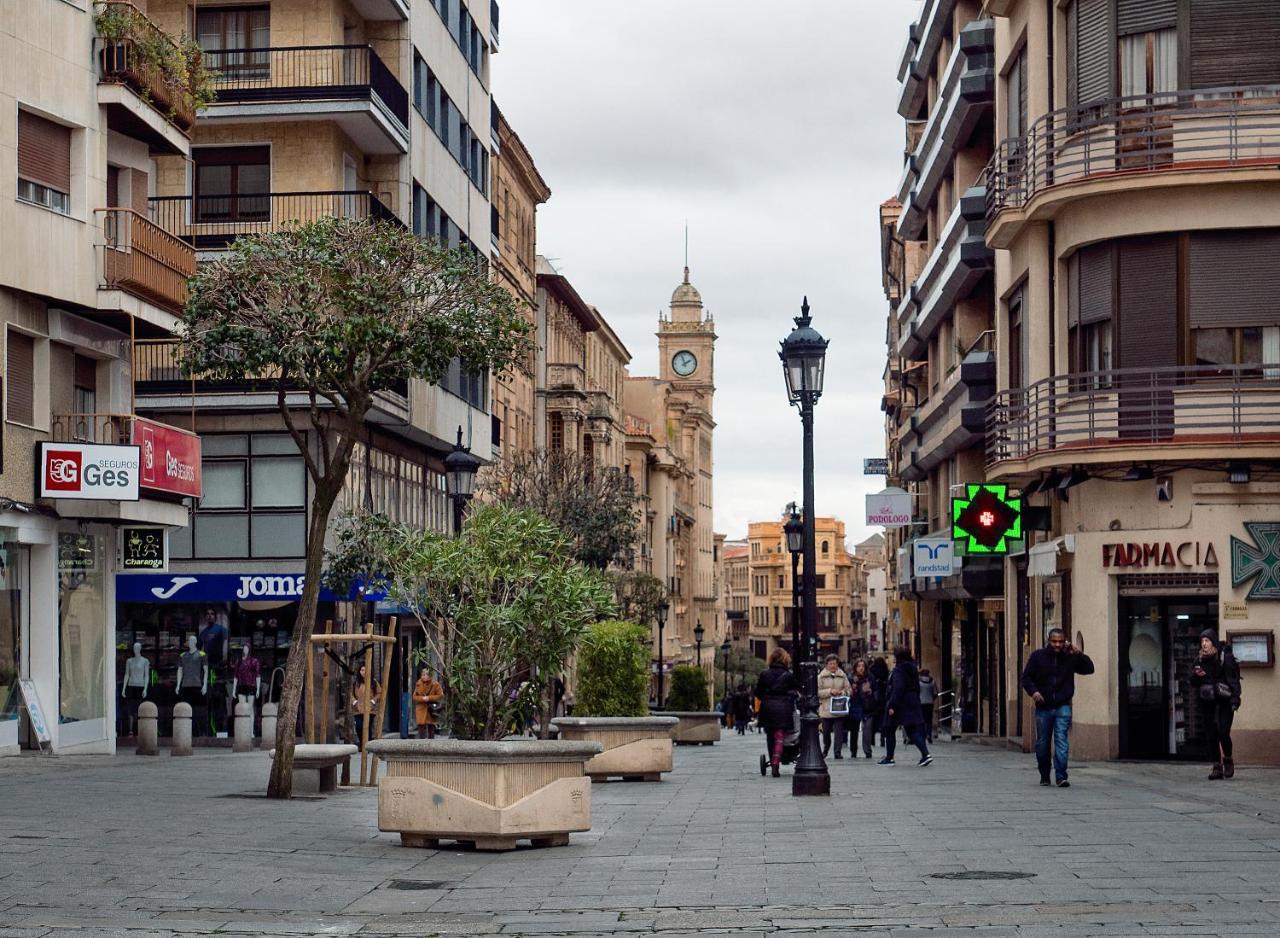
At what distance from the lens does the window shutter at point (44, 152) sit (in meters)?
28.2

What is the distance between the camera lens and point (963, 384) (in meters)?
40.8

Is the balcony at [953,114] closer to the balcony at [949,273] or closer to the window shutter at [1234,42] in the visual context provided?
the balcony at [949,273]

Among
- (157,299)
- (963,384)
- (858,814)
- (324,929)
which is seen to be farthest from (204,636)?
(324,929)

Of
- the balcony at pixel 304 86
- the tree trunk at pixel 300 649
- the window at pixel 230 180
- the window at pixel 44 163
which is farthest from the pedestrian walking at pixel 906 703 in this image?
the window at pixel 230 180

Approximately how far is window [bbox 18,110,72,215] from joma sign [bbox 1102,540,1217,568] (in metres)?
15.6

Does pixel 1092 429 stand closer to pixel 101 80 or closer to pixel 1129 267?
pixel 1129 267

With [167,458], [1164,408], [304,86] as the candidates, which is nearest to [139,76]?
[167,458]

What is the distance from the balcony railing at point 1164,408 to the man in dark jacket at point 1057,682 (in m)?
5.17

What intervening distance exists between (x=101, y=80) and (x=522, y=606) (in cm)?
1663

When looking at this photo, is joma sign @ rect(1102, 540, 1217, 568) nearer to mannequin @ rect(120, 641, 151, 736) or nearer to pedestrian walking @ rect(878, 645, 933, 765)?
pedestrian walking @ rect(878, 645, 933, 765)

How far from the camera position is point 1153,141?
26.7 m

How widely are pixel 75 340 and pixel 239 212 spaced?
33.7ft

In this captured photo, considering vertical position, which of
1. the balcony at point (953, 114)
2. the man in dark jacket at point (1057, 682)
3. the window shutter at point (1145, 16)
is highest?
the balcony at point (953, 114)

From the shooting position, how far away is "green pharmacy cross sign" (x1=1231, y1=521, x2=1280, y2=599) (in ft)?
85.3
